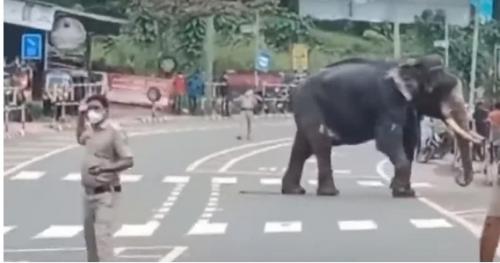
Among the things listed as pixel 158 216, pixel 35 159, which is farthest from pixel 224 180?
pixel 158 216

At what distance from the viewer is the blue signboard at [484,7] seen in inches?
1008

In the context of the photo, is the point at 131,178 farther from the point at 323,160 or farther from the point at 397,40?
the point at 397,40

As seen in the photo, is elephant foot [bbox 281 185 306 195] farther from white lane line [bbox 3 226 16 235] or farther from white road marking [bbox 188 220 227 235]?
white lane line [bbox 3 226 16 235]

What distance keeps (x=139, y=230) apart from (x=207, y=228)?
28.4 inches

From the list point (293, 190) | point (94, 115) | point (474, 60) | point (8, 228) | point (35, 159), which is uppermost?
point (94, 115)

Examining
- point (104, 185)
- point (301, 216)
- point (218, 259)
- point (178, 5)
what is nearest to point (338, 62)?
point (301, 216)

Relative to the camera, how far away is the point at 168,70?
37.5 m

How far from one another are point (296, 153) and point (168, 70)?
12.9 meters

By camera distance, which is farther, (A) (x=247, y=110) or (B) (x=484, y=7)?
(A) (x=247, y=110)

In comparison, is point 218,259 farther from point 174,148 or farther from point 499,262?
point 174,148

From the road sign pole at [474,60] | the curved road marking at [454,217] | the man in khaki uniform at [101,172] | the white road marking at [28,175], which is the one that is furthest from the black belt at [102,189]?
the road sign pole at [474,60]

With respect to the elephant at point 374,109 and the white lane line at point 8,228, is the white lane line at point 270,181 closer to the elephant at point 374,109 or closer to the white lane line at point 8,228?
the elephant at point 374,109

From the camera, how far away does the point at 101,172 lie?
465 inches

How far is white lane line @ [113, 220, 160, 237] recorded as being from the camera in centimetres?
1729
